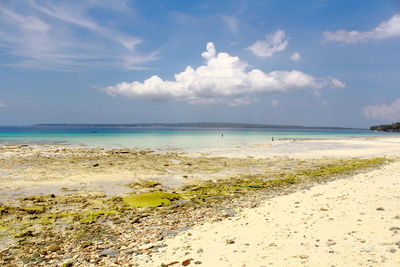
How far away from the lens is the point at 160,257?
664 cm

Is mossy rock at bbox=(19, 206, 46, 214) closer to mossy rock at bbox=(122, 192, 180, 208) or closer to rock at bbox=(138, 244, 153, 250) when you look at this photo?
mossy rock at bbox=(122, 192, 180, 208)

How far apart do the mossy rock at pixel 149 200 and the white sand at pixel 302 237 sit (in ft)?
12.7

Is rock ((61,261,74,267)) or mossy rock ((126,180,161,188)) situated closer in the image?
rock ((61,261,74,267))

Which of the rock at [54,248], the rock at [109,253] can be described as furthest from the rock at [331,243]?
the rock at [54,248]

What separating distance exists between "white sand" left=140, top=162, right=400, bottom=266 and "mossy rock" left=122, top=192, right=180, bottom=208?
3.87 m

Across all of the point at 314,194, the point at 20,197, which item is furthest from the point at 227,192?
the point at 20,197

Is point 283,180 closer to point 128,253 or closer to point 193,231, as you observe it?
point 193,231

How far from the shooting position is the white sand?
5879 mm

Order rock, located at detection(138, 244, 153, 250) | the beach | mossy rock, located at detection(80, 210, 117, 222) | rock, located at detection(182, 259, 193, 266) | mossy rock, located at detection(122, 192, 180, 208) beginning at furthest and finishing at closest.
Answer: mossy rock, located at detection(122, 192, 180, 208)
mossy rock, located at detection(80, 210, 117, 222)
rock, located at detection(138, 244, 153, 250)
the beach
rock, located at detection(182, 259, 193, 266)

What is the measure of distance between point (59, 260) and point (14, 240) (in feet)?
8.31

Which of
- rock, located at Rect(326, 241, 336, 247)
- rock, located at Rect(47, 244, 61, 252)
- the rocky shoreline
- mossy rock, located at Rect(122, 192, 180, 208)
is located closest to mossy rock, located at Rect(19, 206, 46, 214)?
the rocky shoreline

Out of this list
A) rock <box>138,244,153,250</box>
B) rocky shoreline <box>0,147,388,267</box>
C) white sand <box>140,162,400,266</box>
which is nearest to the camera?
white sand <box>140,162,400,266</box>

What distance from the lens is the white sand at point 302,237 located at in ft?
19.3

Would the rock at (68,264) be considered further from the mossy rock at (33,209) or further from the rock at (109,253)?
the mossy rock at (33,209)
